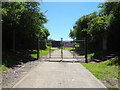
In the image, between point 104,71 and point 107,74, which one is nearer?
point 107,74

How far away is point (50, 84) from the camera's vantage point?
602 centimetres

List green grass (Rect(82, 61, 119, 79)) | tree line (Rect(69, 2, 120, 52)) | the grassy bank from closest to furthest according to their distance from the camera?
1. the grassy bank
2. green grass (Rect(82, 61, 119, 79))
3. tree line (Rect(69, 2, 120, 52))

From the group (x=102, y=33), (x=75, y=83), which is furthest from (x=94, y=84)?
(x=102, y=33)

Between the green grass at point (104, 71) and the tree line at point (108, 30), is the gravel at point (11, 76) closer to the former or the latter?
the green grass at point (104, 71)

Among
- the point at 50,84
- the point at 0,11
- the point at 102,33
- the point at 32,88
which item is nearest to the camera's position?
the point at 32,88

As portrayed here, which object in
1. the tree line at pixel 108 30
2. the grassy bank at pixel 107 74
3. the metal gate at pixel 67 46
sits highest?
the tree line at pixel 108 30

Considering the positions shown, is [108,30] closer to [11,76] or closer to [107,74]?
[107,74]

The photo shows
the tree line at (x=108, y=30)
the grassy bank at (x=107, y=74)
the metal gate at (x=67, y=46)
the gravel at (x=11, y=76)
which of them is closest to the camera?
the gravel at (x=11, y=76)

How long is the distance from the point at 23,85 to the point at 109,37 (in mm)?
14608

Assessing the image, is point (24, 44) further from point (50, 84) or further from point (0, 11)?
point (50, 84)

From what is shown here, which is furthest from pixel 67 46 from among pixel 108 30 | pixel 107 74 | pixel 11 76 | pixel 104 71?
pixel 11 76

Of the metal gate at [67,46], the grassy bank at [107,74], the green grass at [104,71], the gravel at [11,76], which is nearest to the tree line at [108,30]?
the metal gate at [67,46]

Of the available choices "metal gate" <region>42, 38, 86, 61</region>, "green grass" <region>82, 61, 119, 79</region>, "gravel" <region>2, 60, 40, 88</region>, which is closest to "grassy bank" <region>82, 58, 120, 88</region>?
"green grass" <region>82, 61, 119, 79</region>

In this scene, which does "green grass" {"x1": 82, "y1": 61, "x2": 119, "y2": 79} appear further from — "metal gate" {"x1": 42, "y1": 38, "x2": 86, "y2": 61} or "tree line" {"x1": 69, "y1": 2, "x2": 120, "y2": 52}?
"tree line" {"x1": 69, "y1": 2, "x2": 120, "y2": 52}
